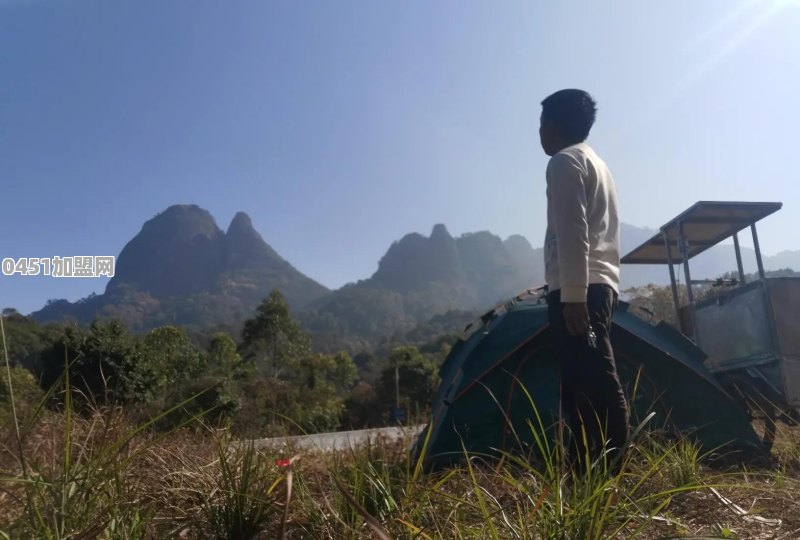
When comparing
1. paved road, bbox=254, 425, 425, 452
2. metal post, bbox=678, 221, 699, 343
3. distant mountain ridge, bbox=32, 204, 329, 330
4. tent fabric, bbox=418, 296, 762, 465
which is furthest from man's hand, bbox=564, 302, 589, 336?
distant mountain ridge, bbox=32, 204, 329, 330

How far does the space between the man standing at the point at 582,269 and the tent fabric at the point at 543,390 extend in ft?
3.60

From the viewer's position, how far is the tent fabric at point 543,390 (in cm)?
370

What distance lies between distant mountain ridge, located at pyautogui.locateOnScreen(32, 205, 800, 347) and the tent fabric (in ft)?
328

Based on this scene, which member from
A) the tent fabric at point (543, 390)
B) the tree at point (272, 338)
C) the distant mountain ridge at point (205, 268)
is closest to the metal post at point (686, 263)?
the tent fabric at point (543, 390)

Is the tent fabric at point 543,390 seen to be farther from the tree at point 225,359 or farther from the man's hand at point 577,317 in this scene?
the tree at point 225,359

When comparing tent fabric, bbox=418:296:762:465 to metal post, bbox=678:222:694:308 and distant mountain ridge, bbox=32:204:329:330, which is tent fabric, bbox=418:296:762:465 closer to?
metal post, bbox=678:222:694:308

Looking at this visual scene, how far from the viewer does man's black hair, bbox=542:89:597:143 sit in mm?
2809

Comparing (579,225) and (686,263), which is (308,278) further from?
(579,225)

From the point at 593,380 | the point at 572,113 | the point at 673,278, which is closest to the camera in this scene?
the point at 593,380

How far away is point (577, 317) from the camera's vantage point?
7.79 ft

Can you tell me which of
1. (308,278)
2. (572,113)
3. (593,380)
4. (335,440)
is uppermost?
(308,278)

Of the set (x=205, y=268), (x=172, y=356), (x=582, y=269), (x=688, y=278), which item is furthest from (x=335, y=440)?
(x=205, y=268)

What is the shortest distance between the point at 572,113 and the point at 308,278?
6570 inches

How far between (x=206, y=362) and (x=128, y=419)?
23822 millimetres
